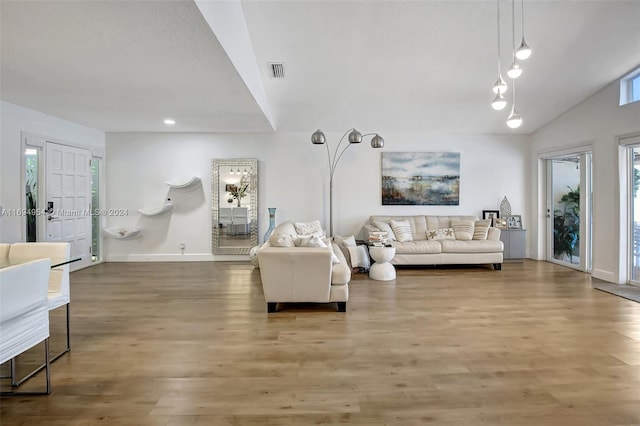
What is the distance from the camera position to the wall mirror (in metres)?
6.67

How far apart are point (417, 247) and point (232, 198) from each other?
11.9 feet

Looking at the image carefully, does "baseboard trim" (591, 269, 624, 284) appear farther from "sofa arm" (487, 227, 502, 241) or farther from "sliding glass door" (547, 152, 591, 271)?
"sofa arm" (487, 227, 502, 241)

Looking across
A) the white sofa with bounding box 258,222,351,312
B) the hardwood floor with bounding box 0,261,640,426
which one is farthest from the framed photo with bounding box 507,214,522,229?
the white sofa with bounding box 258,222,351,312

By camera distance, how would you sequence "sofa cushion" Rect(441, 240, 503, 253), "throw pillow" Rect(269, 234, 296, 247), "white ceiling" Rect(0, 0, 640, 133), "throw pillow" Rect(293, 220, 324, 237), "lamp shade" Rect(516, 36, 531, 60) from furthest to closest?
"sofa cushion" Rect(441, 240, 503, 253) → "throw pillow" Rect(293, 220, 324, 237) → "throw pillow" Rect(269, 234, 296, 247) → "lamp shade" Rect(516, 36, 531, 60) → "white ceiling" Rect(0, 0, 640, 133)

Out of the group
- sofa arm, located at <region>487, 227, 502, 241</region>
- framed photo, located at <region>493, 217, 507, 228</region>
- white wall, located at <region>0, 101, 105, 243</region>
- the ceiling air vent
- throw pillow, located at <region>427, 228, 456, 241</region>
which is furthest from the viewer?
framed photo, located at <region>493, 217, 507, 228</region>

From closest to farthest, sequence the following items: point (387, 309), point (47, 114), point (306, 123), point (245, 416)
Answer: point (245, 416)
point (387, 309)
point (47, 114)
point (306, 123)

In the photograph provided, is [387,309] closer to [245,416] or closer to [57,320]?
[245,416]

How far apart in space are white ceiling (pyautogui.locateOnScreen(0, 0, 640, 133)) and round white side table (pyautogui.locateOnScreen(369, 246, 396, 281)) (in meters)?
2.52

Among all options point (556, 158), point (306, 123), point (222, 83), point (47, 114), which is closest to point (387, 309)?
point (222, 83)

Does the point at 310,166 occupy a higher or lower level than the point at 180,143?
lower

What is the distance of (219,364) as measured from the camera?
256 centimetres

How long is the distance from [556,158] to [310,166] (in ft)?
15.4

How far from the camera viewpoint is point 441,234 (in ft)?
20.7

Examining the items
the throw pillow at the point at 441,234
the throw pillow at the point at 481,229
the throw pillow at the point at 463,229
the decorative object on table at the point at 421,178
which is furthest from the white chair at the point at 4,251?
the throw pillow at the point at 481,229
